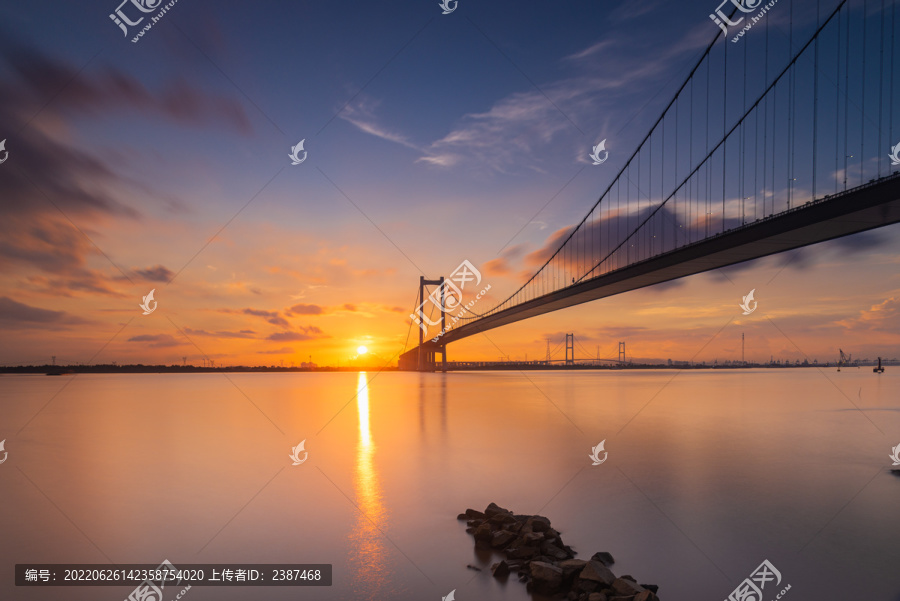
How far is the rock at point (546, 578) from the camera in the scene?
687cm

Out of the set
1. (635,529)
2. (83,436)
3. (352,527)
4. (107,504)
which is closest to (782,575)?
(635,529)

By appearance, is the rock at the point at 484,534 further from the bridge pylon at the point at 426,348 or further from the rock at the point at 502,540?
the bridge pylon at the point at 426,348

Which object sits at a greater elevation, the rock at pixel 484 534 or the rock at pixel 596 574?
the rock at pixel 596 574

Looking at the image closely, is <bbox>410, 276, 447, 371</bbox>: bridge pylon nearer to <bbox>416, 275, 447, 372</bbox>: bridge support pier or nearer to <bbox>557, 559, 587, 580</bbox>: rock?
<bbox>416, 275, 447, 372</bbox>: bridge support pier

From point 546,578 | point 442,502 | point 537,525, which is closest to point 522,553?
point 537,525

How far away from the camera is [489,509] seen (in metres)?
10.0

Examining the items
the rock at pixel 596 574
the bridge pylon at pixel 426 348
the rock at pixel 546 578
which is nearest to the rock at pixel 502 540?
the rock at pixel 546 578

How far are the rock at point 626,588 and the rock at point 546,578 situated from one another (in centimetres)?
77

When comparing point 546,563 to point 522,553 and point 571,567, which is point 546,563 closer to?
point 571,567

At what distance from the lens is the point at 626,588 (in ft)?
20.9

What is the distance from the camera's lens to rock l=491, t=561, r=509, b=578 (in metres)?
7.54

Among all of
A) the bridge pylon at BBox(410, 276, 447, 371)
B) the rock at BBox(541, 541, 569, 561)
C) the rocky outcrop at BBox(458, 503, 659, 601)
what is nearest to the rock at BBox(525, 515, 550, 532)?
the rocky outcrop at BBox(458, 503, 659, 601)

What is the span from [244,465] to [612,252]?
104ft

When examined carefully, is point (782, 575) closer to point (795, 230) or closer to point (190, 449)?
point (795, 230)
